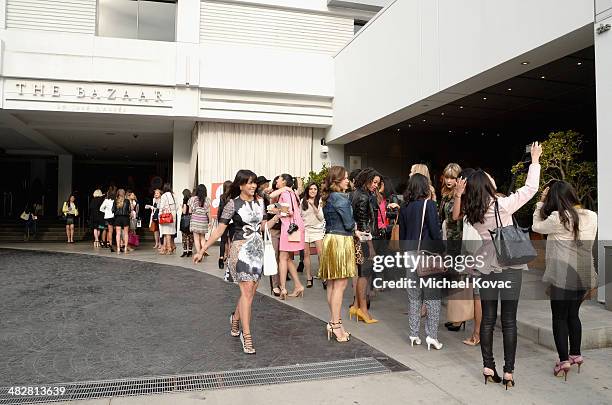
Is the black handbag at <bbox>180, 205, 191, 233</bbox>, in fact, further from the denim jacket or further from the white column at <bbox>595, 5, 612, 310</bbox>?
the white column at <bbox>595, 5, 612, 310</bbox>

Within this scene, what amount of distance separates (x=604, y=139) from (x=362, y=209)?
3.31 m

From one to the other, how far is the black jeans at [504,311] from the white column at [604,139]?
9.03 feet

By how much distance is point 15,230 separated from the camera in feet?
53.5

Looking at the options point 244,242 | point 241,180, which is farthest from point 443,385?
point 241,180

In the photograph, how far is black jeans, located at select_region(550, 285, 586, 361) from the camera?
342cm

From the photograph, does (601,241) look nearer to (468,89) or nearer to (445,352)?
(445,352)

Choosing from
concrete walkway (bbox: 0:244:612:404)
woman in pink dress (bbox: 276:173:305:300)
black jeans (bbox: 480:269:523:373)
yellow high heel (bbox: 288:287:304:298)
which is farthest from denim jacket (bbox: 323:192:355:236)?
yellow high heel (bbox: 288:287:304:298)

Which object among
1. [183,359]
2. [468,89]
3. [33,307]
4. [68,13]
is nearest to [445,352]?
[183,359]

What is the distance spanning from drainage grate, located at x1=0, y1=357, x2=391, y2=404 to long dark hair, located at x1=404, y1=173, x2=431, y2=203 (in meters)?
1.62

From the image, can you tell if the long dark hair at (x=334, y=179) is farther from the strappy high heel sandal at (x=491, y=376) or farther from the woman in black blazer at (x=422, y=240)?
the strappy high heel sandal at (x=491, y=376)

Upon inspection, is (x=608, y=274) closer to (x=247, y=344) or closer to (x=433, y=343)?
(x=433, y=343)

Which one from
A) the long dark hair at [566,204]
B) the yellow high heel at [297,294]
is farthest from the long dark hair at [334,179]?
the yellow high heel at [297,294]

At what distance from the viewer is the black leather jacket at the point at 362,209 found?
470 cm

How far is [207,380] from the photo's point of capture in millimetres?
3367
